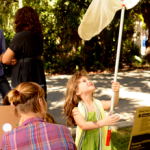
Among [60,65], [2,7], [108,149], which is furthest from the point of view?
[60,65]

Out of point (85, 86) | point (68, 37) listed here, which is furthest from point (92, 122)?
point (68, 37)

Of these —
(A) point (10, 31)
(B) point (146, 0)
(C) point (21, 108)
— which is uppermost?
(B) point (146, 0)

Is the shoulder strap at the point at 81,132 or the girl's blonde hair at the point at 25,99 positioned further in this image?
the shoulder strap at the point at 81,132

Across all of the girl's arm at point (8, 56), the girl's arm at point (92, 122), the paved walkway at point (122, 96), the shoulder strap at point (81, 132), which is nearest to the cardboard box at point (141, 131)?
the girl's arm at point (92, 122)

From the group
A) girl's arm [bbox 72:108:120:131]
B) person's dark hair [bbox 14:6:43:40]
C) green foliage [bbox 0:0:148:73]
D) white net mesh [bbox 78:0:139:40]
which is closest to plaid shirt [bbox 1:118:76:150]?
girl's arm [bbox 72:108:120:131]

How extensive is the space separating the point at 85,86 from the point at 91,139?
510 mm

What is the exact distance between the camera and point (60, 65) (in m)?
11.8

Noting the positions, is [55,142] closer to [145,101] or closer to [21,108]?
[21,108]

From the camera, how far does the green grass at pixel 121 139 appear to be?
3371mm

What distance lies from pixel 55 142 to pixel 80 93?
0.90 metres

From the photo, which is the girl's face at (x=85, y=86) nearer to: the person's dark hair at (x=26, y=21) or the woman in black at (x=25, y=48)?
the woman in black at (x=25, y=48)

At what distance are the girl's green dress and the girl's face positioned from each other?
22 cm

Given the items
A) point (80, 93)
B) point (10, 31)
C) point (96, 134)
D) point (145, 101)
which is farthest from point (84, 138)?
point (10, 31)

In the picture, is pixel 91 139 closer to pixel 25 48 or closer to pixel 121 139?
pixel 25 48
